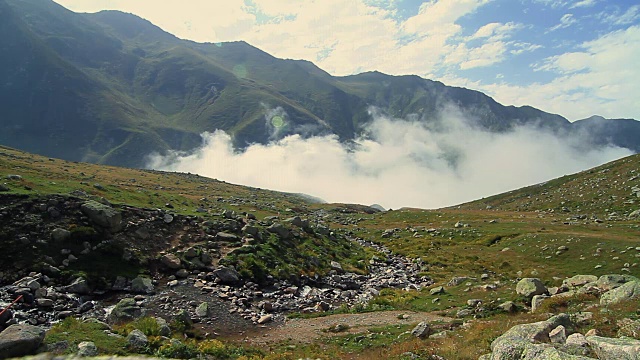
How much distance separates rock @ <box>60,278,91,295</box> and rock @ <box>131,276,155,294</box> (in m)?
3.08

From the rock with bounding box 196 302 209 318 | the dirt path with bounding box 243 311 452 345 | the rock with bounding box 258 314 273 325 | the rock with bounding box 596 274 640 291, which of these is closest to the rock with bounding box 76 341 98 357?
the dirt path with bounding box 243 311 452 345

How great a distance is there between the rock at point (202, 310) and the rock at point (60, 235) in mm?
13748

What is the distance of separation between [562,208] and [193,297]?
9262 cm

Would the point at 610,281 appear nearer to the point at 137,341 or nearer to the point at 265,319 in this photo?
the point at 265,319

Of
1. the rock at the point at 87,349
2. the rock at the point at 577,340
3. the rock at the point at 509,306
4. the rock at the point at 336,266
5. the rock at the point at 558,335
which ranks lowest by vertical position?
the rock at the point at 509,306

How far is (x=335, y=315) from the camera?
28.3 meters

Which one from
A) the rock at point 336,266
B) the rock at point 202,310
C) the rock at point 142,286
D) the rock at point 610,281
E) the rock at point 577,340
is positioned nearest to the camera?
the rock at point 577,340

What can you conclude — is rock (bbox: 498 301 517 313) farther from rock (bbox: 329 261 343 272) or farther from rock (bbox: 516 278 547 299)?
rock (bbox: 329 261 343 272)

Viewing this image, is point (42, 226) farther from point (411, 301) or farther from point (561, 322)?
point (561, 322)

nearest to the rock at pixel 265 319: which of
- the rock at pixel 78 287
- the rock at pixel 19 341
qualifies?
the rock at pixel 78 287

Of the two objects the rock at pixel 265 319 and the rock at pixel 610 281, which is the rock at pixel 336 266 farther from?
the rock at pixel 610 281

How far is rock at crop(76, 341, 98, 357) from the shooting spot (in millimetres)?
14414

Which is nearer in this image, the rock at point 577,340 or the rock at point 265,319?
the rock at point 577,340

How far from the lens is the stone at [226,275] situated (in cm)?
3206
